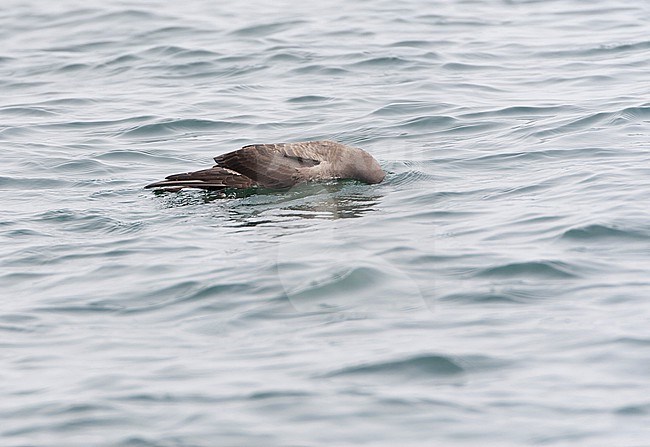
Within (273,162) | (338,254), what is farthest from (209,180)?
(338,254)

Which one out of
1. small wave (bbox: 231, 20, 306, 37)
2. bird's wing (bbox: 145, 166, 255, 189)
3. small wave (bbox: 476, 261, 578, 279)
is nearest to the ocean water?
small wave (bbox: 476, 261, 578, 279)

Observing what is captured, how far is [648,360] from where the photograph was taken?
6.69 metres

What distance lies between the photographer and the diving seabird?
10953mm

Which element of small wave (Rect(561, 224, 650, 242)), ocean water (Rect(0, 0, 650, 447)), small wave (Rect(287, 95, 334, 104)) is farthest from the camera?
small wave (Rect(287, 95, 334, 104))

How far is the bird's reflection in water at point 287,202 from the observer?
10094 millimetres

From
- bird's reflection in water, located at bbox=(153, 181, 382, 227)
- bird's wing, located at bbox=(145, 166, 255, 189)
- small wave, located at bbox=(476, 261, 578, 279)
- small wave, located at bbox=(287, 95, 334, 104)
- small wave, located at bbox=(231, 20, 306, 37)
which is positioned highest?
small wave, located at bbox=(231, 20, 306, 37)

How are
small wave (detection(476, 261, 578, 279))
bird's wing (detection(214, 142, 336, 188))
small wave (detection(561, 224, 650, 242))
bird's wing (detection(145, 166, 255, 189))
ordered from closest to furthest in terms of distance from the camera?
small wave (detection(476, 261, 578, 279)) → small wave (detection(561, 224, 650, 242)) → bird's wing (detection(145, 166, 255, 189)) → bird's wing (detection(214, 142, 336, 188))

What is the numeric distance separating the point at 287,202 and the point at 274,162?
577 mm

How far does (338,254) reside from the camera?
8.82 m

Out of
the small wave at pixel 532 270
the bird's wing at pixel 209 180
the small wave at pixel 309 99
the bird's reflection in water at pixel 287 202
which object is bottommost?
the small wave at pixel 532 270

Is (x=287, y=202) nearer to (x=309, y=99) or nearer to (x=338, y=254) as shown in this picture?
(x=338, y=254)

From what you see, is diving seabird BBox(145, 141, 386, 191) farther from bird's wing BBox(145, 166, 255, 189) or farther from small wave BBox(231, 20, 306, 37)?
small wave BBox(231, 20, 306, 37)

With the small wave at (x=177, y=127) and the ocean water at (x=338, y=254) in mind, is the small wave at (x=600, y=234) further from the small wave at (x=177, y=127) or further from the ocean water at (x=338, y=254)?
the small wave at (x=177, y=127)

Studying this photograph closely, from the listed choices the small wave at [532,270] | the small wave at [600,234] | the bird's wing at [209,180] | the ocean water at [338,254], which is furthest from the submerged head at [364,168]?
the small wave at [532,270]
